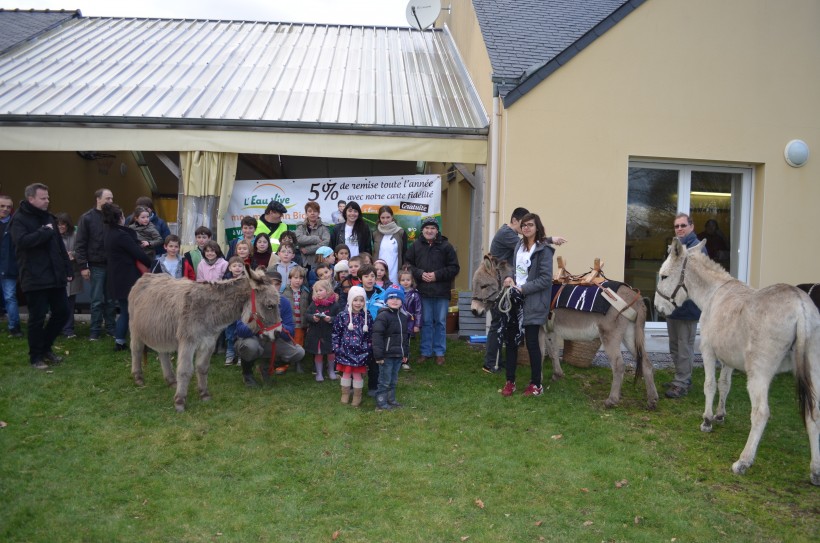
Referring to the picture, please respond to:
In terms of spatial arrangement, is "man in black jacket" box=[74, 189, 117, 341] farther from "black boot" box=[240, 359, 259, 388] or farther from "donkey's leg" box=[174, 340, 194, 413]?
"donkey's leg" box=[174, 340, 194, 413]

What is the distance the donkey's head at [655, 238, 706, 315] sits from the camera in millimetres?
6445

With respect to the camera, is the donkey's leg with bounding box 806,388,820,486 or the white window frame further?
the white window frame

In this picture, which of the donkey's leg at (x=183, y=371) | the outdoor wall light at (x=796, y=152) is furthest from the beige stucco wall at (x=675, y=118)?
the donkey's leg at (x=183, y=371)

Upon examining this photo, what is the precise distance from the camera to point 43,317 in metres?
7.41

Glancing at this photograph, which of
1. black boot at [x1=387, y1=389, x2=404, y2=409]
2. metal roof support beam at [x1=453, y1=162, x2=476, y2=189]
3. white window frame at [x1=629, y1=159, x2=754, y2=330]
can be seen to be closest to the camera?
black boot at [x1=387, y1=389, x2=404, y2=409]

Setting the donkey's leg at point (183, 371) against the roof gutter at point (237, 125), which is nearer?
the donkey's leg at point (183, 371)

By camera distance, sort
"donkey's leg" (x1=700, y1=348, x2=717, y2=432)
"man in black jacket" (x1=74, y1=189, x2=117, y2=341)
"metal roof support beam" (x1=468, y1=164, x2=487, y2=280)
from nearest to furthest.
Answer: "donkey's leg" (x1=700, y1=348, x2=717, y2=432)
"man in black jacket" (x1=74, y1=189, x2=117, y2=341)
"metal roof support beam" (x1=468, y1=164, x2=487, y2=280)

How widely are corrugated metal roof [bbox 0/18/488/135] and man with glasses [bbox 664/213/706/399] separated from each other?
3701 mm

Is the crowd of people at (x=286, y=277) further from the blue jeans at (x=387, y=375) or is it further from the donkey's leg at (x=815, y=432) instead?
the donkey's leg at (x=815, y=432)

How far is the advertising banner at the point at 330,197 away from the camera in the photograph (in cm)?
982

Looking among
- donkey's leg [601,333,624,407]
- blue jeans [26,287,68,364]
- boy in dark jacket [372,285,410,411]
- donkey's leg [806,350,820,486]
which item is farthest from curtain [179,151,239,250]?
donkey's leg [806,350,820,486]

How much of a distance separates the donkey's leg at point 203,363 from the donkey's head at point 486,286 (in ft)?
10.2

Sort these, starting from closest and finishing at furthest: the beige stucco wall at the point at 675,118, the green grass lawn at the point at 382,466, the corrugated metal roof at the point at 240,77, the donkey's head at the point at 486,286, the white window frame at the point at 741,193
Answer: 1. the green grass lawn at the point at 382,466
2. the donkey's head at the point at 486,286
3. the beige stucco wall at the point at 675,118
4. the white window frame at the point at 741,193
5. the corrugated metal roof at the point at 240,77

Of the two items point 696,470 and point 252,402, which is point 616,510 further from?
point 252,402
